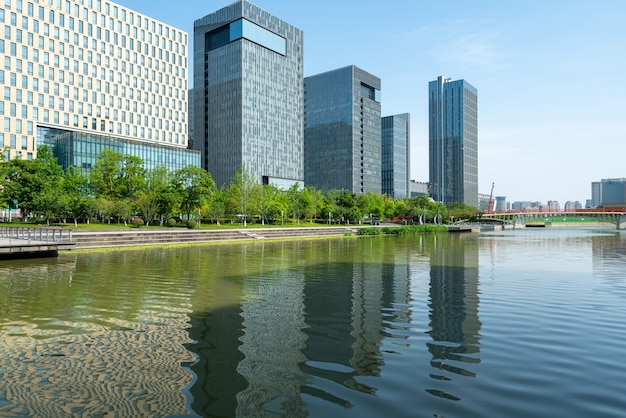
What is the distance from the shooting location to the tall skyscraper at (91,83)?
9694 cm

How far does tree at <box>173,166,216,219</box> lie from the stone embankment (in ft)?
35.1

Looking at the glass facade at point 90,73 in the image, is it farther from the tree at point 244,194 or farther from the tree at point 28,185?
the tree at point 244,194

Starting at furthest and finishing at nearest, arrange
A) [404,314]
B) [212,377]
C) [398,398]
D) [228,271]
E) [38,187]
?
1. [38,187]
2. [228,271]
3. [404,314]
4. [212,377]
5. [398,398]

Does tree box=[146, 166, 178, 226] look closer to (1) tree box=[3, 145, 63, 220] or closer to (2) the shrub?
(1) tree box=[3, 145, 63, 220]

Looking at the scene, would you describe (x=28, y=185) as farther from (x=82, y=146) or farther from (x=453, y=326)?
(x=453, y=326)

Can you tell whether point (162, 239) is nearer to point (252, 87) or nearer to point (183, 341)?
point (183, 341)

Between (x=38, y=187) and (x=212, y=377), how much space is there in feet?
216

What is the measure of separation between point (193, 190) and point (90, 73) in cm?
6475

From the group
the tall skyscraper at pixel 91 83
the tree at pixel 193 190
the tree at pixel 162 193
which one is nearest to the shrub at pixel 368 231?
the tree at pixel 193 190

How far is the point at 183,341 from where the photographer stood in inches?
475

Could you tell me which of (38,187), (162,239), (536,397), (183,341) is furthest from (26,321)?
(38,187)

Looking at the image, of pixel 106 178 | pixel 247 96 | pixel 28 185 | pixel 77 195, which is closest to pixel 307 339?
pixel 28 185

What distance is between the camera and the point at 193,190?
72.3 meters

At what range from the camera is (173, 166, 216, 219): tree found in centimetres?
7231
